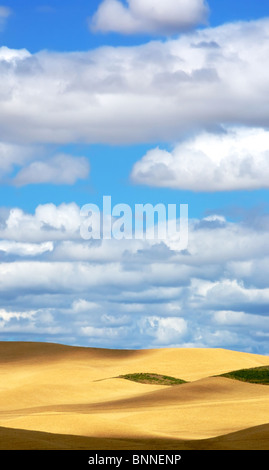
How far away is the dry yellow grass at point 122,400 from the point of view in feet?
82.6

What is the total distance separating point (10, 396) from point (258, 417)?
20.3 meters

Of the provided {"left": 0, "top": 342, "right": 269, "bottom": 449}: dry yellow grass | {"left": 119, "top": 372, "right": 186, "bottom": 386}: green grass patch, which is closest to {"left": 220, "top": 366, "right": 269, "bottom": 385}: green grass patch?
{"left": 0, "top": 342, "right": 269, "bottom": 449}: dry yellow grass

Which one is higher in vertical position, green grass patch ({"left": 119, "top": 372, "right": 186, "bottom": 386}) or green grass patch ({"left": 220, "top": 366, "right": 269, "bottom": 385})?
green grass patch ({"left": 119, "top": 372, "right": 186, "bottom": 386})

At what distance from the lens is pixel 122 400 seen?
150ft

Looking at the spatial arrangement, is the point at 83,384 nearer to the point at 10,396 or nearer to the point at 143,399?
the point at 10,396

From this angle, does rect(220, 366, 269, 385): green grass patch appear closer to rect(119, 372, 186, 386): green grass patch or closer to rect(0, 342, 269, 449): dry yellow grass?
rect(0, 342, 269, 449): dry yellow grass

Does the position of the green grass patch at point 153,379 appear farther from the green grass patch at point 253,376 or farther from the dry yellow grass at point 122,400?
the green grass patch at point 253,376

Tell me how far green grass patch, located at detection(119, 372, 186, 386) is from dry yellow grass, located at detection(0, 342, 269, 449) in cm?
147

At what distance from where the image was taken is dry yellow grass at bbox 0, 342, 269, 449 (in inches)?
992

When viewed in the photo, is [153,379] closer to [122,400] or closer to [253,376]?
[253,376]

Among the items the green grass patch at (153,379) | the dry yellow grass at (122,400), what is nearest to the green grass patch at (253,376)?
the dry yellow grass at (122,400)

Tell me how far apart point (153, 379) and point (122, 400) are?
39.7 feet

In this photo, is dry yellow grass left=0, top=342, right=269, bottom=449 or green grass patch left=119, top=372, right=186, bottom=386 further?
green grass patch left=119, top=372, right=186, bottom=386

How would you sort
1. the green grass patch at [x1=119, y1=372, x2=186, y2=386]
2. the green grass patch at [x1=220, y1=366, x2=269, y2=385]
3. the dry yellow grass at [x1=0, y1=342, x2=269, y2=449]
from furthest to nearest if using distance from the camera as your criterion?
the green grass patch at [x1=119, y1=372, x2=186, y2=386], the green grass patch at [x1=220, y1=366, x2=269, y2=385], the dry yellow grass at [x1=0, y1=342, x2=269, y2=449]
